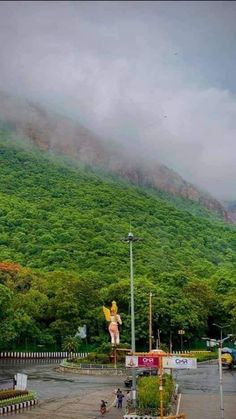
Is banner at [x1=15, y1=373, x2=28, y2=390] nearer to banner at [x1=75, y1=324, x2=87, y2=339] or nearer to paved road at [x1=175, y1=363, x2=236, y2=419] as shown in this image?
paved road at [x1=175, y1=363, x2=236, y2=419]

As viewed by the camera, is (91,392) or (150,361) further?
(91,392)

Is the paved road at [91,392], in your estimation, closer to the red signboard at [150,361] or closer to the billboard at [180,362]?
the red signboard at [150,361]

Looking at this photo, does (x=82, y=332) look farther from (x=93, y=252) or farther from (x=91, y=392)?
(x=91, y=392)

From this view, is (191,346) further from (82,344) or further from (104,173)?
(104,173)

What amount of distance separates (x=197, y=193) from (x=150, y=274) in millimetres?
93020

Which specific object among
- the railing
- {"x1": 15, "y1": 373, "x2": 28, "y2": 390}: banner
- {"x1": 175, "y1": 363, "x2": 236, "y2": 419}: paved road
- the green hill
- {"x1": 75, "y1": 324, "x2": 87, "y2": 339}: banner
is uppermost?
the green hill

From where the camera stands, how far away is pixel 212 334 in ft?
267

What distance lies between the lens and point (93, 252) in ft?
301

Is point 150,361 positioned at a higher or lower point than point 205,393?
higher

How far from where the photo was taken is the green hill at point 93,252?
6894cm

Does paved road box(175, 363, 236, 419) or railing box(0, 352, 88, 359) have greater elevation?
railing box(0, 352, 88, 359)

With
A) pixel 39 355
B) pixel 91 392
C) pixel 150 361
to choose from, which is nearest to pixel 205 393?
pixel 91 392

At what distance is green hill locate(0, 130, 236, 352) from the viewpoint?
6894 cm

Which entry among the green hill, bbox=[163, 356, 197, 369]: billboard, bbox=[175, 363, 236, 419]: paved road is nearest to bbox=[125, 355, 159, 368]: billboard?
bbox=[163, 356, 197, 369]: billboard
